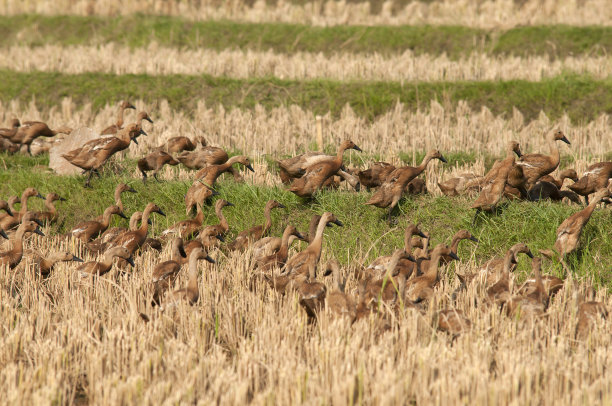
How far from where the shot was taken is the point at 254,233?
9258 millimetres

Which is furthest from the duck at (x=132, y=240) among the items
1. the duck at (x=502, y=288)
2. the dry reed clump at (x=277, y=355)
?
the duck at (x=502, y=288)

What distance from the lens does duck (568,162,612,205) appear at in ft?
30.1

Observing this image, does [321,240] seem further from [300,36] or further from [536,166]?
[300,36]

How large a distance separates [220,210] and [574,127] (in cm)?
763

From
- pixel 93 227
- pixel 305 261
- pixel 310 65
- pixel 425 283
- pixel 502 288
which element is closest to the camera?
pixel 502 288

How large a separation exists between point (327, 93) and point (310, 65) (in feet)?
7.31

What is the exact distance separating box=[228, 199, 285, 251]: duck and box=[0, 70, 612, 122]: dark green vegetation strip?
6.48m

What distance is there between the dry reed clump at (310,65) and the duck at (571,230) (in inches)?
351

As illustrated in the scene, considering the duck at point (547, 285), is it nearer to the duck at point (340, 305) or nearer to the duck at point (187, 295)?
the duck at point (340, 305)

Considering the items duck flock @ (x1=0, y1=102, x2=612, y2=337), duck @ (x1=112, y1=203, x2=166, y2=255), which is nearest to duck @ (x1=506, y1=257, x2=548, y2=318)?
duck flock @ (x1=0, y1=102, x2=612, y2=337)

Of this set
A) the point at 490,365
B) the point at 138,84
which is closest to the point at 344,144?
the point at 490,365

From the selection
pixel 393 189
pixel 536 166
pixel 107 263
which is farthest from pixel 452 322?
pixel 536 166

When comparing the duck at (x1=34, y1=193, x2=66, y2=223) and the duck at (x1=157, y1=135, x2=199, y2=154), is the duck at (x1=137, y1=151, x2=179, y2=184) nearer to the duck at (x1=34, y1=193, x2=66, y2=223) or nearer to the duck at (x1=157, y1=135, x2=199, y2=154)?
the duck at (x1=157, y1=135, x2=199, y2=154)

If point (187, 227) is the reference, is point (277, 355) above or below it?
above
